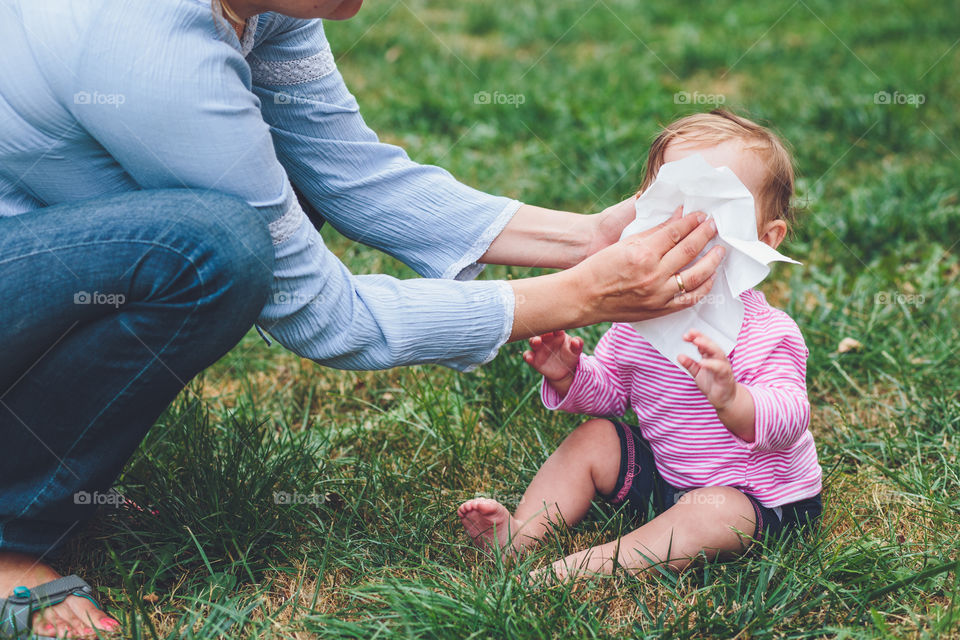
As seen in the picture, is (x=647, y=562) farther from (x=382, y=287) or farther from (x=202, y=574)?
(x=202, y=574)

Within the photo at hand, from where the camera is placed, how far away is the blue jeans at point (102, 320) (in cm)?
152

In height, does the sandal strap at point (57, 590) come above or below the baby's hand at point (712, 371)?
below

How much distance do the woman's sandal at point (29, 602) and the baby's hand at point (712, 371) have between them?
3.87 ft

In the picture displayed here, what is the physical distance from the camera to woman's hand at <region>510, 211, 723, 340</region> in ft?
5.42

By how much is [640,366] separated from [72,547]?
1.23 m

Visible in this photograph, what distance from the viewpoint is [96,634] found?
160cm

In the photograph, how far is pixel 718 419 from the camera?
1.82 m

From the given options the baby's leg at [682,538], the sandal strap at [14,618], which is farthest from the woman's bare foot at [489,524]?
the sandal strap at [14,618]

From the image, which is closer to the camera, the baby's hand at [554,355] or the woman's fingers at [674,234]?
the woman's fingers at [674,234]

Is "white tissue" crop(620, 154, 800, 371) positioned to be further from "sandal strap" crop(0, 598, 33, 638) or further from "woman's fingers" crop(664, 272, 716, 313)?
"sandal strap" crop(0, 598, 33, 638)

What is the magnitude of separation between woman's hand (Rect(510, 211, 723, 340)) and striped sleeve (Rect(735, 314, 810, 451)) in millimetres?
211

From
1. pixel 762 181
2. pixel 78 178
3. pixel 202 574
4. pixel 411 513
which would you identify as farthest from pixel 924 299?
pixel 78 178

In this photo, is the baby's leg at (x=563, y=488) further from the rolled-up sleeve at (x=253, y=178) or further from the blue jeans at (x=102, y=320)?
the blue jeans at (x=102, y=320)

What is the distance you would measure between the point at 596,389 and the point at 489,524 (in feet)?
1.21
